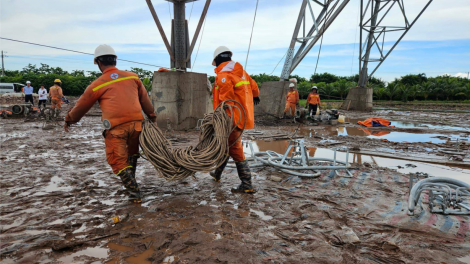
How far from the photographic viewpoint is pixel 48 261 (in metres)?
2.46

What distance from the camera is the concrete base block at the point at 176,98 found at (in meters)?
9.40

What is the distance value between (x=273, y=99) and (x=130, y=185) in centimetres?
1042

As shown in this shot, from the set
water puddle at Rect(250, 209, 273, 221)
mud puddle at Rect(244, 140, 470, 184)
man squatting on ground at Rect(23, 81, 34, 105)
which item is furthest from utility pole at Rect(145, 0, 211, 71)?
man squatting on ground at Rect(23, 81, 34, 105)

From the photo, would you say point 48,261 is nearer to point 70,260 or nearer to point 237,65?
point 70,260

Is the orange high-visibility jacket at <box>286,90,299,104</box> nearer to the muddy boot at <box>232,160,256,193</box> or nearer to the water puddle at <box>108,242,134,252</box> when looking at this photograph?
the muddy boot at <box>232,160,256,193</box>

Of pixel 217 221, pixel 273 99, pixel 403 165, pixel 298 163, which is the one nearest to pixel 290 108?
pixel 273 99

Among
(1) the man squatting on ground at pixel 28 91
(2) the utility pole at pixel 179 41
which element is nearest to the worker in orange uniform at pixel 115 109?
(2) the utility pole at pixel 179 41

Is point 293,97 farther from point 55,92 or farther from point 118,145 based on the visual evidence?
point 118,145

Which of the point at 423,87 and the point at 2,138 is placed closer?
the point at 2,138

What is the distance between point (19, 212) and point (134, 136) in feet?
4.63

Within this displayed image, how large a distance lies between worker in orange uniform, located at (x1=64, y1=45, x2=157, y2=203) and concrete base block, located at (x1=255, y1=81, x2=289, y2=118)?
9974 mm

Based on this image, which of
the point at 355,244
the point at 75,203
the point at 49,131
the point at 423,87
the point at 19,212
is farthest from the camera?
the point at 423,87

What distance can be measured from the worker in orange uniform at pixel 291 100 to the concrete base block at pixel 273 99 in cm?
16

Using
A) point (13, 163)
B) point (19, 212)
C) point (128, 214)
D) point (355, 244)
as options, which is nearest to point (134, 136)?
point (128, 214)
